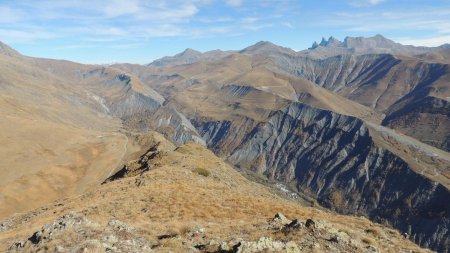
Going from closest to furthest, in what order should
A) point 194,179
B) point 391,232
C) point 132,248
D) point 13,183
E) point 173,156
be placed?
point 132,248 < point 391,232 < point 194,179 < point 173,156 < point 13,183

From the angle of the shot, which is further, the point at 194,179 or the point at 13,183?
the point at 13,183

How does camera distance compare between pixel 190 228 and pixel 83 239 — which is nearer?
pixel 83 239

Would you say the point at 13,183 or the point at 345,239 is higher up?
the point at 345,239

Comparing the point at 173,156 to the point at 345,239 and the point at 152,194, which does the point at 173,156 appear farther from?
the point at 345,239

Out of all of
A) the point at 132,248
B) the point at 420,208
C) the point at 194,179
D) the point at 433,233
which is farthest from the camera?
the point at 420,208

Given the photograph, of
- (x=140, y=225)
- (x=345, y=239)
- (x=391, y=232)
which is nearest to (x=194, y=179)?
(x=140, y=225)

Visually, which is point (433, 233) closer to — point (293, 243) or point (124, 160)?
→ point (124, 160)

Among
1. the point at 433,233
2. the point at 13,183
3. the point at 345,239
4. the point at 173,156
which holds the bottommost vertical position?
the point at 433,233

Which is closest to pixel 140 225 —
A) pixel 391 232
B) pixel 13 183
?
pixel 391 232

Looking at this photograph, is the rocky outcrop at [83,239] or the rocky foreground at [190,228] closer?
the rocky outcrop at [83,239]

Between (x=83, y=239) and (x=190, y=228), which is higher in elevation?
(x=83, y=239)

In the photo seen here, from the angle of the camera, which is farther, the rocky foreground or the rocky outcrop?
the rocky foreground
